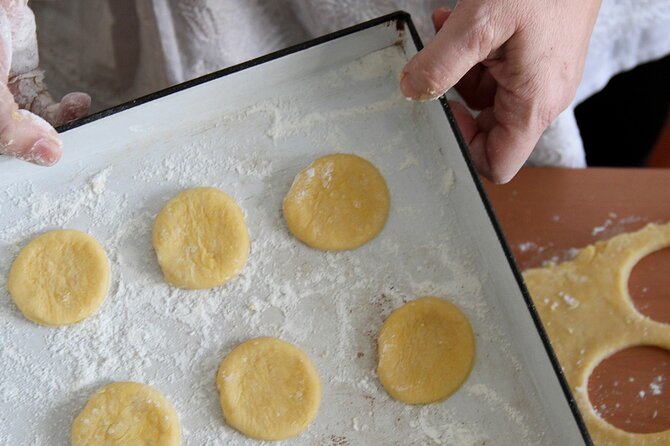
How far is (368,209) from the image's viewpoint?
98 cm

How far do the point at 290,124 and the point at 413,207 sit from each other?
0.20m

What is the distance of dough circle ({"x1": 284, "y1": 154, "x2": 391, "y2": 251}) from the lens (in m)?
A: 0.97

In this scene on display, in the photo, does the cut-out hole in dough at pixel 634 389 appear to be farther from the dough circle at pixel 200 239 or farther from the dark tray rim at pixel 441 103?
the dough circle at pixel 200 239

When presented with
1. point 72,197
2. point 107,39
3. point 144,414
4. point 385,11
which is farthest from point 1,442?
point 385,11

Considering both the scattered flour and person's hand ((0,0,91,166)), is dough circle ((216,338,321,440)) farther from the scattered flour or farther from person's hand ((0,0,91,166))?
person's hand ((0,0,91,166))

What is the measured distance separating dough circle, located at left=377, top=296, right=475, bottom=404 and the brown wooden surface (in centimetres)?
27

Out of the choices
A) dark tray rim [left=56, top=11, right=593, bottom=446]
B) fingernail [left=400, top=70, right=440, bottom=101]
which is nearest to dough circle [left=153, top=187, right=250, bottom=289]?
dark tray rim [left=56, top=11, right=593, bottom=446]

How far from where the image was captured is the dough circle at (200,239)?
948 mm

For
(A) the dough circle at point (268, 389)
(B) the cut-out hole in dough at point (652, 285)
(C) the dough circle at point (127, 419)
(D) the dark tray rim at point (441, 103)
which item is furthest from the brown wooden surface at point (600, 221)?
(C) the dough circle at point (127, 419)

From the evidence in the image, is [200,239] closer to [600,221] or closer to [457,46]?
[457,46]

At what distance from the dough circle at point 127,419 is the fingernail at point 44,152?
0.28 meters

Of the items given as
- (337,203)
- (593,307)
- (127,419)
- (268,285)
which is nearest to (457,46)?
(337,203)

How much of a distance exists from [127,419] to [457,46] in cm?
58

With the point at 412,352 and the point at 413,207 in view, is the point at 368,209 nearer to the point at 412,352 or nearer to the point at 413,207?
the point at 413,207
